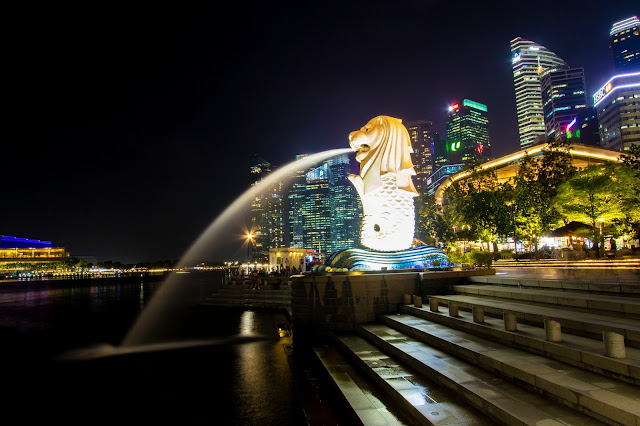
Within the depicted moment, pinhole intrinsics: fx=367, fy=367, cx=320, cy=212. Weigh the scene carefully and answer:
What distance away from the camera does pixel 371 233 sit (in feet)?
55.7

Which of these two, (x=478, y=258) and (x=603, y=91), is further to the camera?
(x=603, y=91)

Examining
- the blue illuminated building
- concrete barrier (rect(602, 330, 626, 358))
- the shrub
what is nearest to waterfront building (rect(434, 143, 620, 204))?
the shrub

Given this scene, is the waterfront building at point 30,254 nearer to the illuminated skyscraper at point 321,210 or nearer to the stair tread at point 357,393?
the illuminated skyscraper at point 321,210

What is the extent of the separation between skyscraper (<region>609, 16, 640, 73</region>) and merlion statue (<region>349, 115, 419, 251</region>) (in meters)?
186

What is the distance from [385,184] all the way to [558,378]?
12421 mm

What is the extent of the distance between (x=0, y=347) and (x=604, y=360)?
19.7 m

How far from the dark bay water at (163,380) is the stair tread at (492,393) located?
2122 millimetres

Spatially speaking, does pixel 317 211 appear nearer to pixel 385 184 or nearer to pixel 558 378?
pixel 385 184

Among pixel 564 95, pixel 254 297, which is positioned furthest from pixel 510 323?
pixel 564 95

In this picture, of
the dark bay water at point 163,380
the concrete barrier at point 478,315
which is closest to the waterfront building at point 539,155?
the dark bay water at point 163,380

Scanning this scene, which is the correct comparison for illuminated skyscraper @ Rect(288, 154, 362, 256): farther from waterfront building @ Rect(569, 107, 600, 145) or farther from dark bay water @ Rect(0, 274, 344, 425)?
dark bay water @ Rect(0, 274, 344, 425)

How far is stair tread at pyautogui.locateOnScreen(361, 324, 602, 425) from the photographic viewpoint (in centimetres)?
462

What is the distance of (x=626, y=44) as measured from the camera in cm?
15300

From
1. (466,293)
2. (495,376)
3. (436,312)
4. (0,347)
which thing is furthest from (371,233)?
(0,347)
